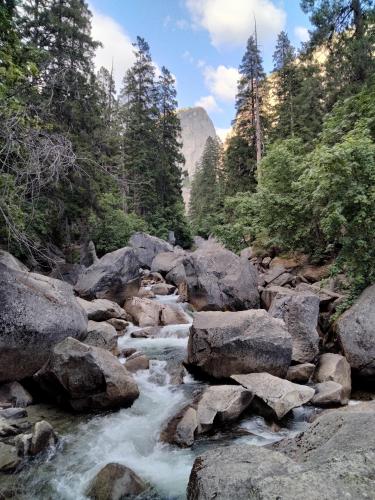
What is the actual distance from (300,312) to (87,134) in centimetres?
1384

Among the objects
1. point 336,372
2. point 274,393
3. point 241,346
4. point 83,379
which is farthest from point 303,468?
point 336,372

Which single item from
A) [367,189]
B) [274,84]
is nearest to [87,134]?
[367,189]

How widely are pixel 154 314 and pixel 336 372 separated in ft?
23.1

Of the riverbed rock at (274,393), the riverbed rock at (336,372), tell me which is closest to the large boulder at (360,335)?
the riverbed rock at (336,372)

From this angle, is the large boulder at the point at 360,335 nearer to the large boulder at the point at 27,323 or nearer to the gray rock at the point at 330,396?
the gray rock at the point at 330,396

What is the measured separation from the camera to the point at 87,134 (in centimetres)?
A: 1762

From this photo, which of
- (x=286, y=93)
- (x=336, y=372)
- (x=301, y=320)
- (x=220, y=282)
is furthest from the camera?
(x=286, y=93)

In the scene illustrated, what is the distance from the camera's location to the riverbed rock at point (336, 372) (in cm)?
734

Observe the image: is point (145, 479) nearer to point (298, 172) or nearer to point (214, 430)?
point (214, 430)

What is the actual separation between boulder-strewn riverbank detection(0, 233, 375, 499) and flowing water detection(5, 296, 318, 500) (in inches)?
0.9

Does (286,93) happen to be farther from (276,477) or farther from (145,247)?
(276,477)

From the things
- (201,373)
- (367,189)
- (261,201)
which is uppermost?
(261,201)

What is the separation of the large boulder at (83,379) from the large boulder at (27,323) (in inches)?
17.8

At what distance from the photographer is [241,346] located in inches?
304
